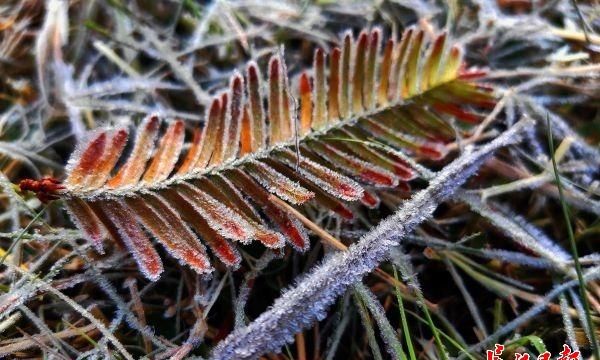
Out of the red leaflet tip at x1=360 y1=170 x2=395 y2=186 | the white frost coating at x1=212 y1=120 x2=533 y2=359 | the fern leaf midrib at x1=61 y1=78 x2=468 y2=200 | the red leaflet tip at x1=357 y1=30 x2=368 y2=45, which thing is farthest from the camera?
the red leaflet tip at x1=357 y1=30 x2=368 y2=45

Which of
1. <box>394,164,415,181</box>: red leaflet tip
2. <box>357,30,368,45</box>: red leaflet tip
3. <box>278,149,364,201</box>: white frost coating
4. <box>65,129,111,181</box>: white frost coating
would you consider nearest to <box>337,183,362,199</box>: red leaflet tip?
<box>278,149,364,201</box>: white frost coating

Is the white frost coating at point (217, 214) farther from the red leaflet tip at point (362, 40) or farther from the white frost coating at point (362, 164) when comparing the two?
the red leaflet tip at point (362, 40)

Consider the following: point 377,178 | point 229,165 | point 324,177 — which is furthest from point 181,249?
point 377,178

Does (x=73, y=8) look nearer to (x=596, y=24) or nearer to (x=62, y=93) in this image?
(x=62, y=93)

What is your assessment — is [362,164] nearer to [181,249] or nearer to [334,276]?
[334,276]

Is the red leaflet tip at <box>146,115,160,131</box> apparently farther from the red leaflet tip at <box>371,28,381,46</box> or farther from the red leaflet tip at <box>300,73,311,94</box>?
the red leaflet tip at <box>371,28,381,46</box>

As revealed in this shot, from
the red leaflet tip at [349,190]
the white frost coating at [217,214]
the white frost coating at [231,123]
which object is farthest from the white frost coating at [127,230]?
the red leaflet tip at [349,190]
